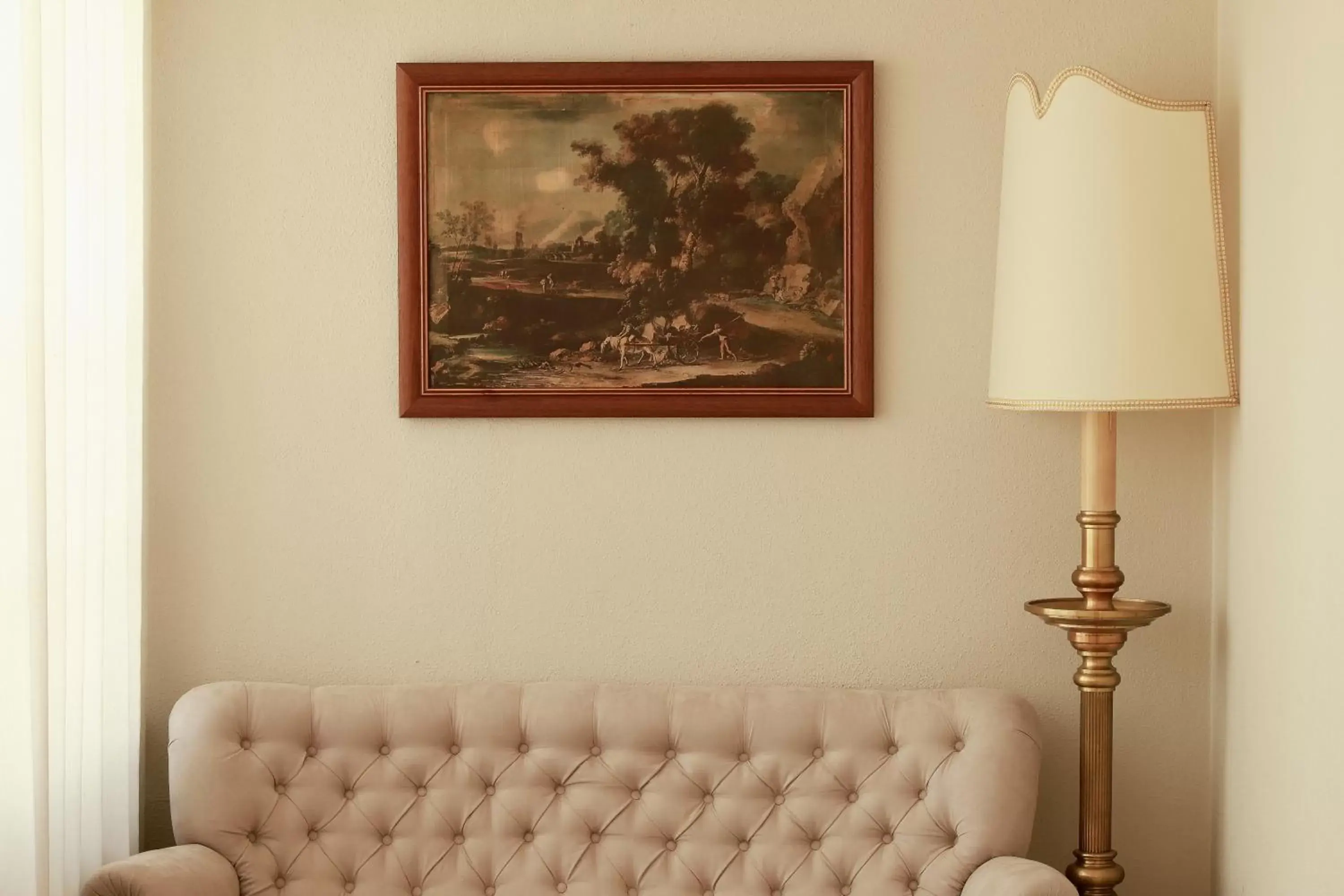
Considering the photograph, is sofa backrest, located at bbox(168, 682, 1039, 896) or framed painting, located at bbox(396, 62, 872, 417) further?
framed painting, located at bbox(396, 62, 872, 417)

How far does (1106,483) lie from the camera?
2.63 metres

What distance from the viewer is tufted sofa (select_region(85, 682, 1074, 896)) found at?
2639mm

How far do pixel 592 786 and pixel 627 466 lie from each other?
0.74 meters

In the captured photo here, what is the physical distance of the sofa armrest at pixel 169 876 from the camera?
234 cm

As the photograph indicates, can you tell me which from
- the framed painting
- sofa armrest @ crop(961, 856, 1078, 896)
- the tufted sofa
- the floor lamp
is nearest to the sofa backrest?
the tufted sofa

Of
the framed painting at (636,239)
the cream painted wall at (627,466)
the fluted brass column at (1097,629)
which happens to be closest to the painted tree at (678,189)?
the framed painting at (636,239)

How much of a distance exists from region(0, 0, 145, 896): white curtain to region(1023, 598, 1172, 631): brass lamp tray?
79.0 inches

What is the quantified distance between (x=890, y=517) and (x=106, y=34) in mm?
2075

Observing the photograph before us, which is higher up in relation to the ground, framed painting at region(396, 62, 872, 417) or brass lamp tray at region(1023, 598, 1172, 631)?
framed painting at region(396, 62, 872, 417)

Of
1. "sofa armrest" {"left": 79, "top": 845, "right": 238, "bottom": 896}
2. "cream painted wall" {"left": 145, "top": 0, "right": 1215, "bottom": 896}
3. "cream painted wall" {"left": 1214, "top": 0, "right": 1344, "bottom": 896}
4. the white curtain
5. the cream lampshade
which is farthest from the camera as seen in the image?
"cream painted wall" {"left": 145, "top": 0, "right": 1215, "bottom": 896}

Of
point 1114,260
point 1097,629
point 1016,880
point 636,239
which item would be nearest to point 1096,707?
point 1097,629

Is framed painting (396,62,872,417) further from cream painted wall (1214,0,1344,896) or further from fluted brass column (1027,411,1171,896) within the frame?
cream painted wall (1214,0,1344,896)

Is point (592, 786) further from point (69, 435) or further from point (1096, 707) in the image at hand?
point (69, 435)

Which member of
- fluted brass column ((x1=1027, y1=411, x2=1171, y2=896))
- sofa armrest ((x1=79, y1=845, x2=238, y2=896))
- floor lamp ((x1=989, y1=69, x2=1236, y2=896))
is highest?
floor lamp ((x1=989, y1=69, x2=1236, y2=896))
